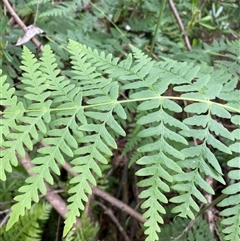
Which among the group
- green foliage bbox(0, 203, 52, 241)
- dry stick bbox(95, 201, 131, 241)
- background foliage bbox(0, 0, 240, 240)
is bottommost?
dry stick bbox(95, 201, 131, 241)

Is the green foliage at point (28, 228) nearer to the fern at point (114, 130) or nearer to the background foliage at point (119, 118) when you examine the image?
the background foliage at point (119, 118)

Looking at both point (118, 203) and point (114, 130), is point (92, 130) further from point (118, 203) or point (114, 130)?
point (118, 203)

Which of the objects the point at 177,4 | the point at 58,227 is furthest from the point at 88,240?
the point at 177,4

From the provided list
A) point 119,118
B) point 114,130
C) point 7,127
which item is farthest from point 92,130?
point 119,118

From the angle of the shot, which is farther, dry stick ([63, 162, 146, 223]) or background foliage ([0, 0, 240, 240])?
dry stick ([63, 162, 146, 223])

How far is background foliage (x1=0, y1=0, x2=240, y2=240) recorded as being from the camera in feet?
3.25

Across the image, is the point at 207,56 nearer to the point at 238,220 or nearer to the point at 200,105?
the point at 200,105

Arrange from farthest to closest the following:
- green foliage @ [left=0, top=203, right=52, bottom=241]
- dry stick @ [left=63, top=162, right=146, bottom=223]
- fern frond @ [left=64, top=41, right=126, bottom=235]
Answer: dry stick @ [left=63, top=162, right=146, bottom=223] → green foliage @ [left=0, top=203, right=52, bottom=241] → fern frond @ [left=64, top=41, right=126, bottom=235]

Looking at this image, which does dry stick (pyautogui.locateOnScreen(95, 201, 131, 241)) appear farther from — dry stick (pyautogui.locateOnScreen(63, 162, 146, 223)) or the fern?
the fern

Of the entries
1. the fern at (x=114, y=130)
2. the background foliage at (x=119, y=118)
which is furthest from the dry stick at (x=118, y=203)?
the fern at (x=114, y=130)

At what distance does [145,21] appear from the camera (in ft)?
6.28

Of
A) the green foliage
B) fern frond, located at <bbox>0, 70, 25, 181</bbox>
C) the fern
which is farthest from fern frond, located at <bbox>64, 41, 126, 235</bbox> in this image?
the green foliage

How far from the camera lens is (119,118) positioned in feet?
5.04

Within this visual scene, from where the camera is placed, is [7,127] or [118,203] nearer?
[7,127]
